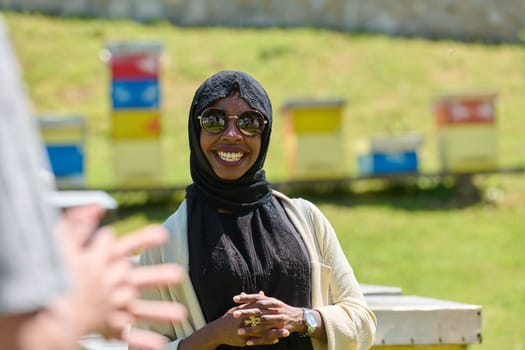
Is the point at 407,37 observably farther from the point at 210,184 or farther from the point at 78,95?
the point at 210,184

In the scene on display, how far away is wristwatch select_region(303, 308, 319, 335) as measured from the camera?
3098mm

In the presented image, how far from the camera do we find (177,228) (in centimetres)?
320

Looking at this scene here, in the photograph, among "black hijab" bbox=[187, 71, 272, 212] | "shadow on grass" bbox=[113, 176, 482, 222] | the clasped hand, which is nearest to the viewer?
the clasped hand

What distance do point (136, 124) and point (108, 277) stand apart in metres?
11.0

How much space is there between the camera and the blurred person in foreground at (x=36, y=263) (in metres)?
1.21

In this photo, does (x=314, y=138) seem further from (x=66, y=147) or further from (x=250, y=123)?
(x=250, y=123)

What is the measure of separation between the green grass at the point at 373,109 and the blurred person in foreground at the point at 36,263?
704 centimetres

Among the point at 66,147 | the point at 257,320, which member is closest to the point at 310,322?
the point at 257,320

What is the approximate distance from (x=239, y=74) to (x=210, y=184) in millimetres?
332

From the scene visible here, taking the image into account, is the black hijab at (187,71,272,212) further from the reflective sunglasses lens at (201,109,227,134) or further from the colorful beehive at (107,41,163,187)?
the colorful beehive at (107,41,163,187)

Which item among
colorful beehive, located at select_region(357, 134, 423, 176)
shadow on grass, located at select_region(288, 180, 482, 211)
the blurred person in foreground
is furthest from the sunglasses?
colorful beehive, located at select_region(357, 134, 423, 176)

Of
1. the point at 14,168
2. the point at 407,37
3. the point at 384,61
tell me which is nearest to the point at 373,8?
the point at 407,37

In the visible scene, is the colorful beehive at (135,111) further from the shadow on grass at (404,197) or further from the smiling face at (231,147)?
the smiling face at (231,147)

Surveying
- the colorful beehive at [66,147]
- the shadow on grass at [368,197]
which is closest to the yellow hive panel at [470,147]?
the shadow on grass at [368,197]
